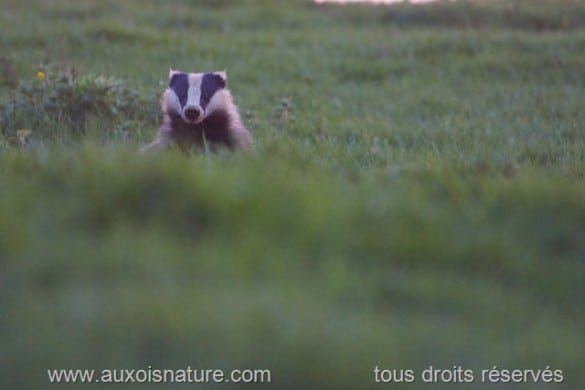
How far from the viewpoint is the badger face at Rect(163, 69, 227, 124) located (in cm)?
700

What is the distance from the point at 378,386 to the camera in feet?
9.20

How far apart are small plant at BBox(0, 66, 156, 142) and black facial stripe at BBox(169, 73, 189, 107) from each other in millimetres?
903

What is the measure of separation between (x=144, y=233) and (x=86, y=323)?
1.00m

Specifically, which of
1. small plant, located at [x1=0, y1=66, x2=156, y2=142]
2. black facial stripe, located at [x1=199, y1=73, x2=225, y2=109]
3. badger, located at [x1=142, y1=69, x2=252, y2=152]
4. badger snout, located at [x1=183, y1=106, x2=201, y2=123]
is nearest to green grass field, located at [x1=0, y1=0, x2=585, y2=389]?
small plant, located at [x1=0, y1=66, x2=156, y2=142]

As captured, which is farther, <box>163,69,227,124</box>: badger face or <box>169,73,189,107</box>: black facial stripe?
<box>169,73,189,107</box>: black facial stripe

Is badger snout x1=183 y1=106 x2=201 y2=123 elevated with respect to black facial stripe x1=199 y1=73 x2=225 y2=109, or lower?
lower

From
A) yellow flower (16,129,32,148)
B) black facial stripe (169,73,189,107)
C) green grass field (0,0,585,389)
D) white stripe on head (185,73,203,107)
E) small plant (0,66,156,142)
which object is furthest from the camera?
small plant (0,66,156,142)

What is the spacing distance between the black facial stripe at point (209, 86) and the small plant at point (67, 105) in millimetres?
1100

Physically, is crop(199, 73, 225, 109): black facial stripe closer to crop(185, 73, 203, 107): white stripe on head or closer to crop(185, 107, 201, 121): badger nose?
crop(185, 73, 203, 107): white stripe on head

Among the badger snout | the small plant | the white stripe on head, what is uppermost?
the white stripe on head

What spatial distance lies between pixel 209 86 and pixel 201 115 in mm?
395

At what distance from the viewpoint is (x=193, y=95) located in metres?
7.14

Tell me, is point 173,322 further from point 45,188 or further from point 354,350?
point 45,188

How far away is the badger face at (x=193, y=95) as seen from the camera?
23.0ft
